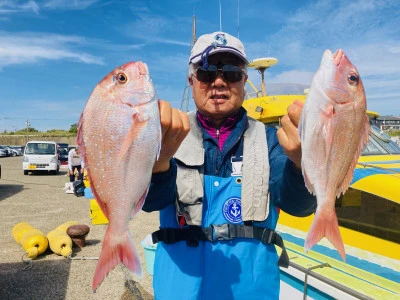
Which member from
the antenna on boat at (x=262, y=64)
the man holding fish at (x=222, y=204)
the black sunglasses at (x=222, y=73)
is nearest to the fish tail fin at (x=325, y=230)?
the man holding fish at (x=222, y=204)

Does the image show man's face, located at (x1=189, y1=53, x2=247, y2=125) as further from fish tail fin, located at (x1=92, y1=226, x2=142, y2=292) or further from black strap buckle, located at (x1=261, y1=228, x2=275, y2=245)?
fish tail fin, located at (x1=92, y1=226, x2=142, y2=292)

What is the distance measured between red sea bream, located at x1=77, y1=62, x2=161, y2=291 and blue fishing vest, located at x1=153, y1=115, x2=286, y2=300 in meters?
0.63

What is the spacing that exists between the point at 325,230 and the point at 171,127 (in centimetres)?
81

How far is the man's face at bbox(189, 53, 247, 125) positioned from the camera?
2.16 meters

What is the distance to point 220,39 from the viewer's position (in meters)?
2.21

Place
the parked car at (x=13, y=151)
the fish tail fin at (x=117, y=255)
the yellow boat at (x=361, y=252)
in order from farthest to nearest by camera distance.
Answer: the parked car at (x=13, y=151)
the yellow boat at (x=361, y=252)
the fish tail fin at (x=117, y=255)

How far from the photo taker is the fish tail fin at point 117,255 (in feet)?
4.67

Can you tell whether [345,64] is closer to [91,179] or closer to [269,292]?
[91,179]

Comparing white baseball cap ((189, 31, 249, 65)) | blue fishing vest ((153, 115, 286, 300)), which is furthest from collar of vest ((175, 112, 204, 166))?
white baseball cap ((189, 31, 249, 65))

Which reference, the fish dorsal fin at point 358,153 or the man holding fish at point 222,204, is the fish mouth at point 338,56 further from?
the man holding fish at point 222,204

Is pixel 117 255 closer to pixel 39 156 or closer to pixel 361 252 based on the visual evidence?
pixel 361 252

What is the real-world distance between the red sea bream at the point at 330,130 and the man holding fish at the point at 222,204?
407mm

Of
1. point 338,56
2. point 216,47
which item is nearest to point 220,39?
point 216,47

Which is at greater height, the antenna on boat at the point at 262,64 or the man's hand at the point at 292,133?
the antenna on boat at the point at 262,64
